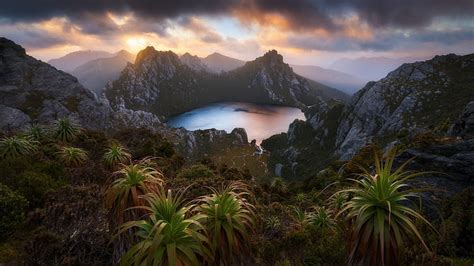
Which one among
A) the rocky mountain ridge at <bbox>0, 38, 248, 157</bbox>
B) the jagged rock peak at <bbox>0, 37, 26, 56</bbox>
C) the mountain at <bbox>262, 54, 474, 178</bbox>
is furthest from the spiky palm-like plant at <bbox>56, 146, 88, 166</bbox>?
the jagged rock peak at <bbox>0, 37, 26, 56</bbox>

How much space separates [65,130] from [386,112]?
9691 cm

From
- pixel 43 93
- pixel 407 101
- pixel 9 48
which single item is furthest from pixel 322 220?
pixel 9 48

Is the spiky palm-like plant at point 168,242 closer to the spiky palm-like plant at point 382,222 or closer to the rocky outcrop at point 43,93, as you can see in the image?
the spiky palm-like plant at point 382,222

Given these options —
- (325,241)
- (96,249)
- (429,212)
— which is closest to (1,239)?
(96,249)

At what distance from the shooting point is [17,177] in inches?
491

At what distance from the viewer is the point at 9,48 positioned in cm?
9100

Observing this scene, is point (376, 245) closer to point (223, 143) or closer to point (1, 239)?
Answer: point (1, 239)

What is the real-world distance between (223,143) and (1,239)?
147m

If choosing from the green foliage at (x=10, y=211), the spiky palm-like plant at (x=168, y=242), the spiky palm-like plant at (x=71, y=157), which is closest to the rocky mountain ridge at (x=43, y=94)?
the spiky palm-like plant at (x=71, y=157)

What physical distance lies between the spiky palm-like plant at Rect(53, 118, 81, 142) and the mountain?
6979 centimetres

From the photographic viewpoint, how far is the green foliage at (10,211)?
9.25 meters

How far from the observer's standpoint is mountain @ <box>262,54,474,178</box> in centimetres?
9083

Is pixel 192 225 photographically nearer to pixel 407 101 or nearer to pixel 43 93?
pixel 43 93

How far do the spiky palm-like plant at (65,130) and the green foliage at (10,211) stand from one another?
16.0 metres
